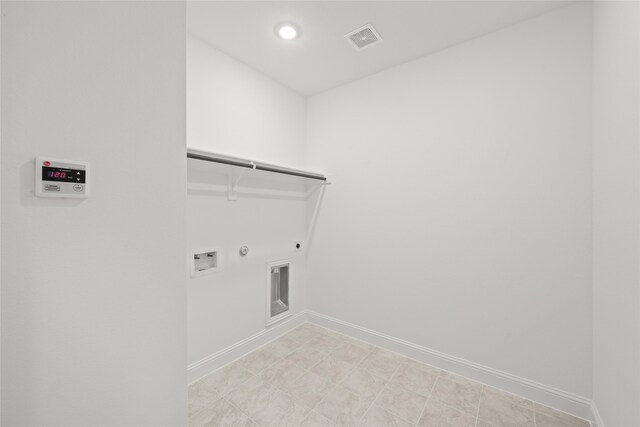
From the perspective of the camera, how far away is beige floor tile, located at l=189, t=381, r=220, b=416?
1568mm

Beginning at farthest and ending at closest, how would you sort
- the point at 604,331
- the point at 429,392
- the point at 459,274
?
the point at 459,274 → the point at 429,392 → the point at 604,331

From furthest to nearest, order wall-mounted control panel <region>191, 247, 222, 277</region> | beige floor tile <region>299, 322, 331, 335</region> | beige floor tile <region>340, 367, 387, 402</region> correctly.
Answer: beige floor tile <region>299, 322, 331, 335</region>
wall-mounted control panel <region>191, 247, 222, 277</region>
beige floor tile <region>340, 367, 387, 402</region>

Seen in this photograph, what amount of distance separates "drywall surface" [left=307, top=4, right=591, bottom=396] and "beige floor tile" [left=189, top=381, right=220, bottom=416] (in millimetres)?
1336

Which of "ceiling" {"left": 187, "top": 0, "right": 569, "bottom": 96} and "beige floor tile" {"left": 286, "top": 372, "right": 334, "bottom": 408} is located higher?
"ceiling" {"left": 187, "top": 0, "right": 569, "bottom": 96}

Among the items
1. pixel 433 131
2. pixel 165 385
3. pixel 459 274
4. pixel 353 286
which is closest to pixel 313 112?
pixel 433 131

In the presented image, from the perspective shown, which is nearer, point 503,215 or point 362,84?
point 503,215

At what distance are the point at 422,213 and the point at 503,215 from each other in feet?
1.80

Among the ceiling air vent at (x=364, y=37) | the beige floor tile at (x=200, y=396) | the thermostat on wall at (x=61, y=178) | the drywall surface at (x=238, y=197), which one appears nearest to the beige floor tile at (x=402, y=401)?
the beige floor tile at (x=200, y=396)

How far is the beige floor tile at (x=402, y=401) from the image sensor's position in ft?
5.07

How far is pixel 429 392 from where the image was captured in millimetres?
1730

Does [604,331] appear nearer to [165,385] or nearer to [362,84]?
[165,385]

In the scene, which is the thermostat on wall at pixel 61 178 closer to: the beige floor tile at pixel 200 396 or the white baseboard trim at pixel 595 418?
the beige floor tile at pixel 200 396

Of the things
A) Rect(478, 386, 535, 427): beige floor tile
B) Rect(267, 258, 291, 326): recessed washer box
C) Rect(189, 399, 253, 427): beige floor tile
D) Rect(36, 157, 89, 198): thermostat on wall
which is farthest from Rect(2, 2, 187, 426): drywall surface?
Rect(478, 386, 535, 427): beige floor tile

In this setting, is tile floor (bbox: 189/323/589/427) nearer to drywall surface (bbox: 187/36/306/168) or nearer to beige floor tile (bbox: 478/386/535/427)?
beige floor tile (bbox: 478/386/535/427)
